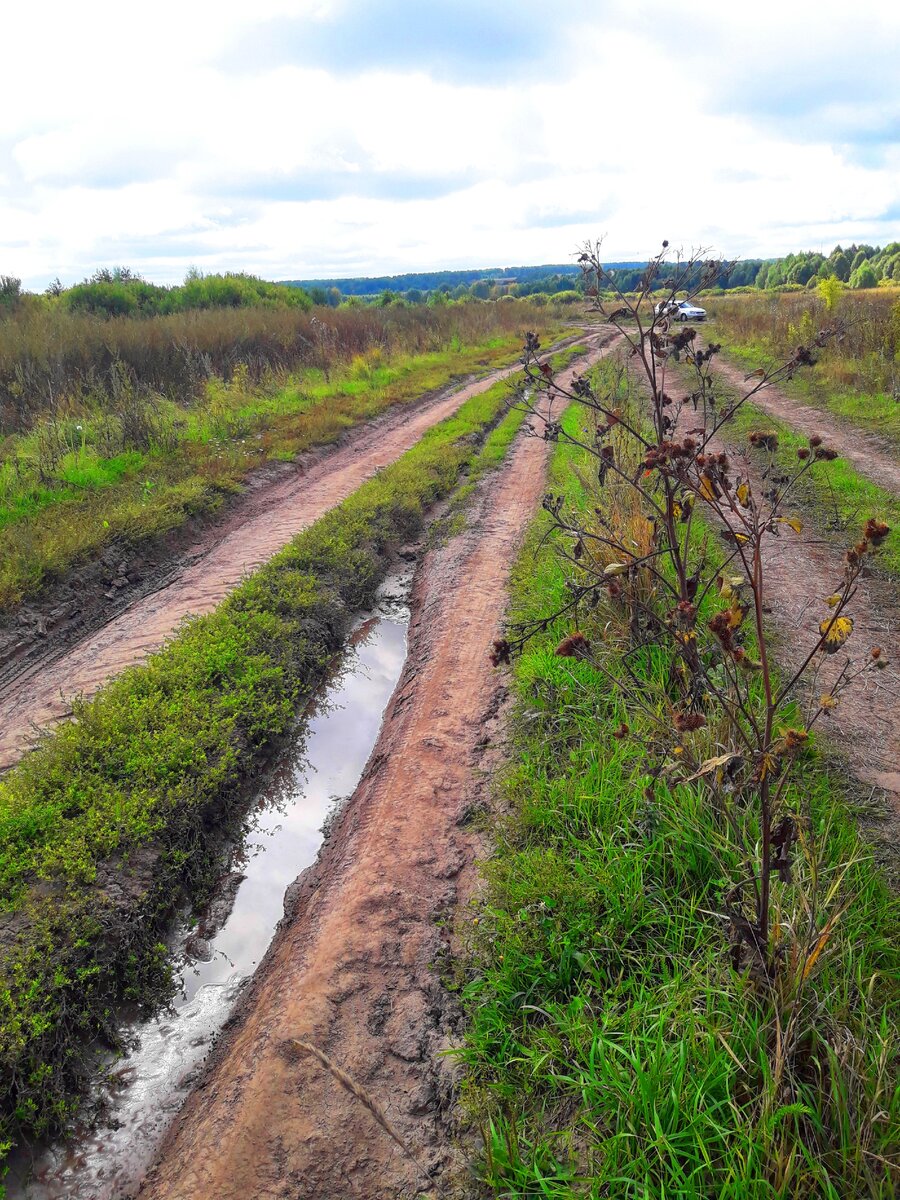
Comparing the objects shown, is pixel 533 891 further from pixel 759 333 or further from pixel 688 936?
pixel 759 333

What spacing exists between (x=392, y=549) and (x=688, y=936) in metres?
5.80

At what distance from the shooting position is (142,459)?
Result: 9.84 m

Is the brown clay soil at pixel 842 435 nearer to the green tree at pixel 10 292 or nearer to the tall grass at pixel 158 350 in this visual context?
the tall grass at pixel 158 350

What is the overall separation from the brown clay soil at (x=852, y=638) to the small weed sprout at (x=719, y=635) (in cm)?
13

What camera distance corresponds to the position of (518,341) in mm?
26438

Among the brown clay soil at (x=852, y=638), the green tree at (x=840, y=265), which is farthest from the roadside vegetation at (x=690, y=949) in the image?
the green tree at (x=840, y=265)

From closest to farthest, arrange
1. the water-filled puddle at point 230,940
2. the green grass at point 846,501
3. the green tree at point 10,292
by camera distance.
→ the water-filled puddle at point 230,940 → the green grass at point 846,501 → the green tree at point 10,292

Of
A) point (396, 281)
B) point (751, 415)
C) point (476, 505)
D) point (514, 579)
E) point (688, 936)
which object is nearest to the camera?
point (688, 936)

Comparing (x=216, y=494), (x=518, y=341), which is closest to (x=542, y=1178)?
(x=216, y=494)

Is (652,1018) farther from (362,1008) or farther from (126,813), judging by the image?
(126,813)

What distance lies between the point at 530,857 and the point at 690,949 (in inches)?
31.8

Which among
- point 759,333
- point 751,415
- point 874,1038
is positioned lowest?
point 874,1038

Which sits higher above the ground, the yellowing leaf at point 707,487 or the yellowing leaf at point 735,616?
the yellowing leaf at point 707,487

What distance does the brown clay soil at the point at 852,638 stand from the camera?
3.76m
